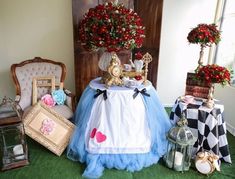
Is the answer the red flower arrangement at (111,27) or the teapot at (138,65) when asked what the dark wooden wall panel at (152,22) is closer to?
the teapot at (138,65)

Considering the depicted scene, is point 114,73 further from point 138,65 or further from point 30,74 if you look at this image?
point 30,74

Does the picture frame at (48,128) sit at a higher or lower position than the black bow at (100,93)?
lower

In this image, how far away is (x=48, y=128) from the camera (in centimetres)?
214

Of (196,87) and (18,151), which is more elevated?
(196,87)

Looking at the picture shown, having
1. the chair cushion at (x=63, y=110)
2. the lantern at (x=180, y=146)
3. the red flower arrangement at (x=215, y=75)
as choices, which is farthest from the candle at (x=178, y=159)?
the chair cushion at (x=63, y=110)

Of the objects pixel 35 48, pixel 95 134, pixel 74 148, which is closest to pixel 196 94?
pixel 95 134

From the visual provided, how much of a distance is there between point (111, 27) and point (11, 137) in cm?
158

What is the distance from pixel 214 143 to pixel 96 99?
1332 millimetres

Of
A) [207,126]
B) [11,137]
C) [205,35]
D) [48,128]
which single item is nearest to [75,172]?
[48,128]

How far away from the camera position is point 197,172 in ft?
6.50

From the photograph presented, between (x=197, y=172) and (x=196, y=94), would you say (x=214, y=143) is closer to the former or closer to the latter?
(x=197, y=172)

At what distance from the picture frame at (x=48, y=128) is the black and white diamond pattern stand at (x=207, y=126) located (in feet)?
4.45

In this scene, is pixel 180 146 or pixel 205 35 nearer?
pixel 180 146

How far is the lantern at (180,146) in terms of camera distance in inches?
74.8
